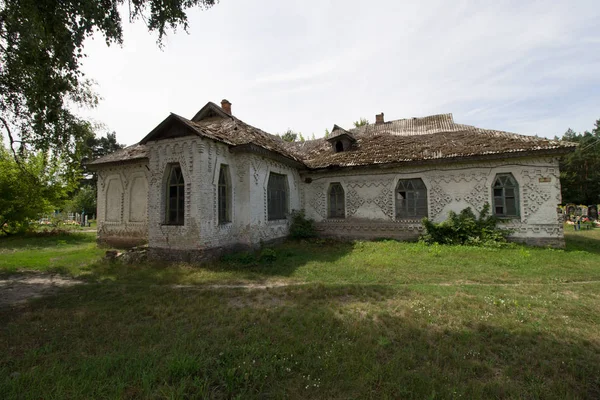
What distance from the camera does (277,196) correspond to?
500 inches

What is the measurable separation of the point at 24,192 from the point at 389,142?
21.8m

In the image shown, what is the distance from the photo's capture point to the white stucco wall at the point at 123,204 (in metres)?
13.1

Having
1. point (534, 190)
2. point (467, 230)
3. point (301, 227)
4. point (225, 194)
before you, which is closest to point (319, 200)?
point (301, 227)

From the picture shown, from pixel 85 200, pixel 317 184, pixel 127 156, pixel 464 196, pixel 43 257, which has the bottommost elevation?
pixel 43 257

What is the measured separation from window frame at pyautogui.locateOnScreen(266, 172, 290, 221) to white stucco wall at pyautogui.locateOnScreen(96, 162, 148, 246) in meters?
5.88

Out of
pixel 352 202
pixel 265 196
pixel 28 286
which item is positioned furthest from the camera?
pixel 352 202

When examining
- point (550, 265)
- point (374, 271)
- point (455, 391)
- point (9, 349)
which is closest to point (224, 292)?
point (9, 349)

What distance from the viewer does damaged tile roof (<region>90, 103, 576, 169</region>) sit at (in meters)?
10.8

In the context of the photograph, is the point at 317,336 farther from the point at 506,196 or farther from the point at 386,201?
the point at 506,196

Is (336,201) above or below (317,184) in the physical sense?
below

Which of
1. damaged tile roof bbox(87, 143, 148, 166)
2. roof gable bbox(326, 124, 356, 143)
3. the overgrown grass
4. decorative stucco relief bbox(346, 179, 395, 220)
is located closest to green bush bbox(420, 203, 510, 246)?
decorative stucco relief bbox(346, 179, 395, 220)

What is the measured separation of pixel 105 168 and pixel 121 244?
3854 mm

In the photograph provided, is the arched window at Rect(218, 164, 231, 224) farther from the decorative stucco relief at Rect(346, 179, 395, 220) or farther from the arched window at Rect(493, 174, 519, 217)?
the arched window at Rect(493, 174, 519, 217)

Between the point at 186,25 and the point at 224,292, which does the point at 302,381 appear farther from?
A: the point at 186,25
